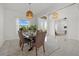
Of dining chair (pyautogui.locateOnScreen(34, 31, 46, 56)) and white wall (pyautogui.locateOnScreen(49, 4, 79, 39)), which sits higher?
white wall (pyautogui.locateOnScreen(49, 4, 79, 39))

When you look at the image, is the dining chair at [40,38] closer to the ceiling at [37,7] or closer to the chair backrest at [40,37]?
the chair backrest at [40,37]

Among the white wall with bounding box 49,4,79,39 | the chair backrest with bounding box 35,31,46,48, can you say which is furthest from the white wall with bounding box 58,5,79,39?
the chair backrest with bounding box 35,31,46,48

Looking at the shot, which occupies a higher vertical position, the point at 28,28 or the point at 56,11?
the point at 56,11

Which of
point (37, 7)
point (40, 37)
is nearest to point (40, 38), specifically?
point (40, 37)

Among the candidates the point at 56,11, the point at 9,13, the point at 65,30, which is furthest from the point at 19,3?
the point at 65,30

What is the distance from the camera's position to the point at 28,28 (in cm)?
161

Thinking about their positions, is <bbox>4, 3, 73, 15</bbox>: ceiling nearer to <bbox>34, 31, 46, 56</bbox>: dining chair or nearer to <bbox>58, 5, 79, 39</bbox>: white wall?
<bbox>58, 5, 79, 39</bbox>: white wall

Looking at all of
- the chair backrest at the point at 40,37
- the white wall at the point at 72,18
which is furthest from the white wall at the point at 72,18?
the chair backrest at the point at 40,37

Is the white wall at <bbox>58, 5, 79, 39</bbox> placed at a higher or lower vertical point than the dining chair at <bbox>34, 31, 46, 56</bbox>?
higher

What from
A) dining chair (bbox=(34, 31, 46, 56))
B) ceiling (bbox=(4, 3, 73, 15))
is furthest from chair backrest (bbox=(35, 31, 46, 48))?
ceiling (bbox=(4, 3, 73, 15))

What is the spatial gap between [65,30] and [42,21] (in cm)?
34

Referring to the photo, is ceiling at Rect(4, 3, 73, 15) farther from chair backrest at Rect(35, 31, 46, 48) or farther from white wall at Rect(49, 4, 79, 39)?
chair backrest at Rect(35, 31, 46, 48)

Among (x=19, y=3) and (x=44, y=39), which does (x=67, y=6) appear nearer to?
(x=44, y=39)

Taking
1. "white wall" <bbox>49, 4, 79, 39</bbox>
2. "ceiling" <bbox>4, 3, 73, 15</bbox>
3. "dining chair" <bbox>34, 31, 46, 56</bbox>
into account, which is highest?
"ceiling" <bbox>4, 3, 73, 15</bbox>
